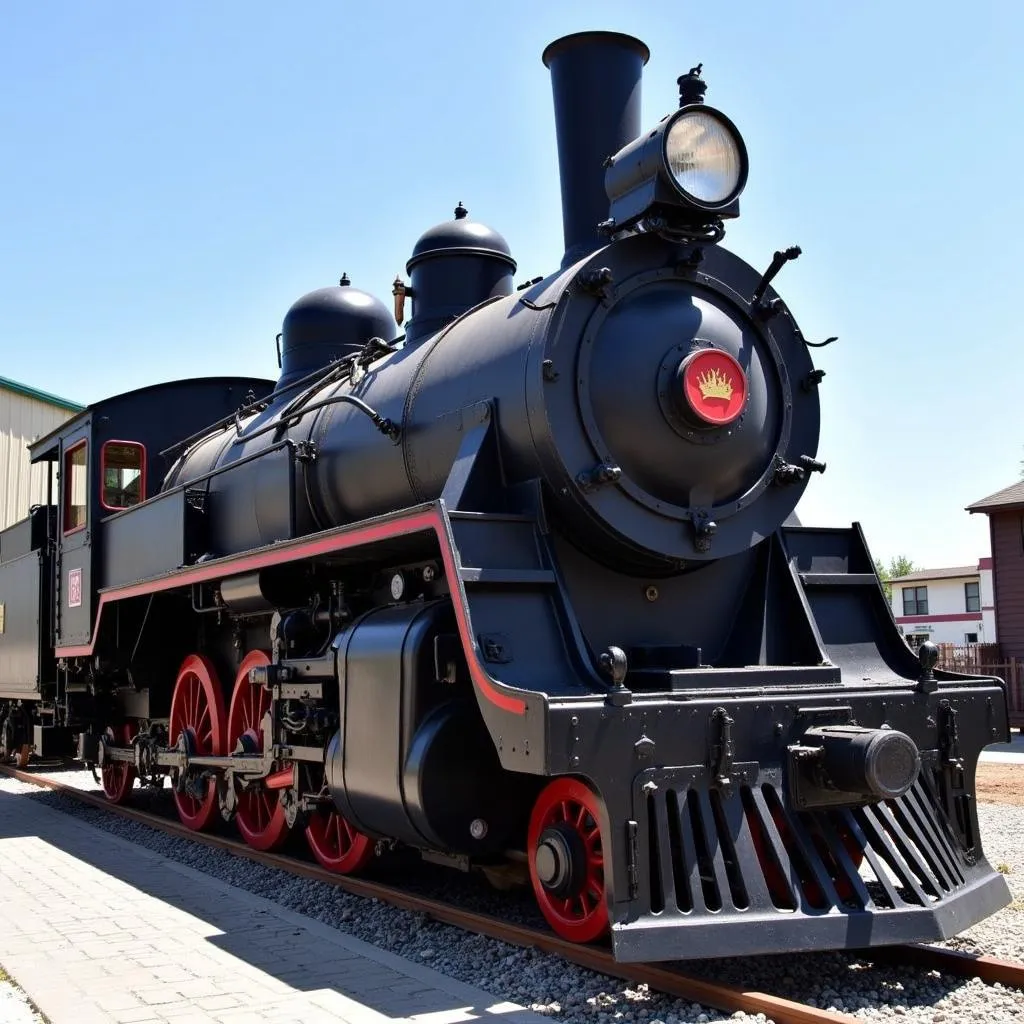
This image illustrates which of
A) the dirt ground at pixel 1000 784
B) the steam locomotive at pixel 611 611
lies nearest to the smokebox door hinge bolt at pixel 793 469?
the steam locomotive at pixel 611 611

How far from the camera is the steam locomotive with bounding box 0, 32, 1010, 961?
13.8 feet

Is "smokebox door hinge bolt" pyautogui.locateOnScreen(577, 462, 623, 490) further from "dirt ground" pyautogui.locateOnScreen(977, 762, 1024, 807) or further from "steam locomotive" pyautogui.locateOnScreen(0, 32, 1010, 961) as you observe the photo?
"dirt ground" pyautogui.locateOnScreen(977, 762, 1024, 807)

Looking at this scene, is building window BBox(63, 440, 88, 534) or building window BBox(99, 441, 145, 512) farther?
building window BBox(63, 440, 88, 534)

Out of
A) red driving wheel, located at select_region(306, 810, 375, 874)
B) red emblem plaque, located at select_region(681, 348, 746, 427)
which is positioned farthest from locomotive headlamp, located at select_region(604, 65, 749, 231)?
red driving wheel, located at select_region(306, 810, 375, 874)

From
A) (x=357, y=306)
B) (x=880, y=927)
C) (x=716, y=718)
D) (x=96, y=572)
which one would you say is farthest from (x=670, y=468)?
(x=96, y=572)

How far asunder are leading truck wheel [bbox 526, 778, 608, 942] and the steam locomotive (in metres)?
0.02

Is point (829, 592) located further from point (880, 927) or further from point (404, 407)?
point (404, 407)

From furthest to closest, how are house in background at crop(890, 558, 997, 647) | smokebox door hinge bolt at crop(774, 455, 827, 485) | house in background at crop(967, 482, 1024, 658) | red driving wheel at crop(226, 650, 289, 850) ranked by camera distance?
1. house in background at crop(890, 558, 997, 647)
2. house in background at crop(967, 482, 1024, 658)
3. red driving wheel at crop(226, 650, 289, 850)
4. smokebox door hinge bolt at crop(774, 455, 827, 485)

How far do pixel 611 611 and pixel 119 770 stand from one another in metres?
6.57

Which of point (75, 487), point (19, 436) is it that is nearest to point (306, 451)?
point (75, 487)

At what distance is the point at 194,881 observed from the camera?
6.50 meters

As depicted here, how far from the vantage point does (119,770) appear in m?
10.1

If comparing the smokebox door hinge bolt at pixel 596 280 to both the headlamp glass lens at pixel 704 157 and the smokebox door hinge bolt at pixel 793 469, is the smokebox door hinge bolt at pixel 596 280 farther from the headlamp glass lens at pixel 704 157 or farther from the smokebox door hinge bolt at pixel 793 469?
the smokebox door hinge bolt at pixel 793 469

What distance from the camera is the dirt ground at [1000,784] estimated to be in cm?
956
